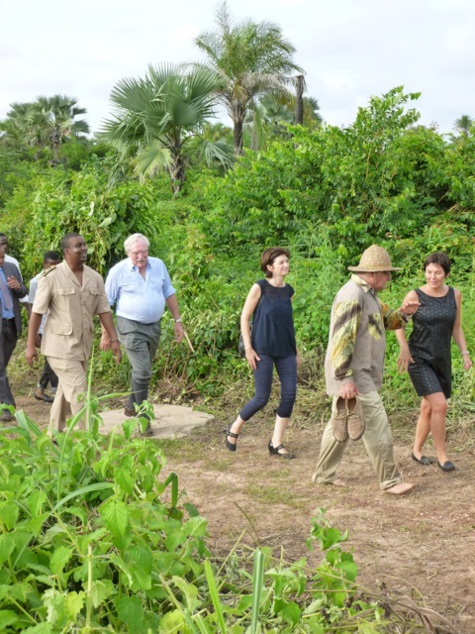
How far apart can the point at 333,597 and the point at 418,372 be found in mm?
4111

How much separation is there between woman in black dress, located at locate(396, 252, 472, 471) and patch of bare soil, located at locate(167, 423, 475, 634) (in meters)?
0.43

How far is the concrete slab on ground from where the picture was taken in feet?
26.2


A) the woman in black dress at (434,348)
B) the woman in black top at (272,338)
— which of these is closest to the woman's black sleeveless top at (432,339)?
the woman in black dress at (434,348)

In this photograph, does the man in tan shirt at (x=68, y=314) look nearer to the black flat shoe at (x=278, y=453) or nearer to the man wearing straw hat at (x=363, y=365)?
the black flat shoe at (x=278, y=453)

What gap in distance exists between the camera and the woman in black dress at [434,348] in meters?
6.36

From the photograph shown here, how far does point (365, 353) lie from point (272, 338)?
4.19ft

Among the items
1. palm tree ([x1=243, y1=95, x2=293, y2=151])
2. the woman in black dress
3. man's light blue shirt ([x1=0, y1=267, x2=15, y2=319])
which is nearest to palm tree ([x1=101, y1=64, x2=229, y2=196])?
palm tree ([x1=243, y1=95, x2=293, y2=151])

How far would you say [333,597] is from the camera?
249 centimetres

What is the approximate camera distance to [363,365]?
5844 millimetres

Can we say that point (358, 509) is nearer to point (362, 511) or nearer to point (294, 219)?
point (362, 511)

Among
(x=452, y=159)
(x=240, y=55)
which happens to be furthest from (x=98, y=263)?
(x=240, y=55)

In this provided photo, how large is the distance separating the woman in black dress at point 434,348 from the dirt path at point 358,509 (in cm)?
43

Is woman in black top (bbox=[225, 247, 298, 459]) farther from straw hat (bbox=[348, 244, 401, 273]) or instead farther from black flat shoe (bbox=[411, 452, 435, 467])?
straw hat (bbox=[348, 244, 401, 273])

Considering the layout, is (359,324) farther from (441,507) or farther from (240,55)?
(240,55)
